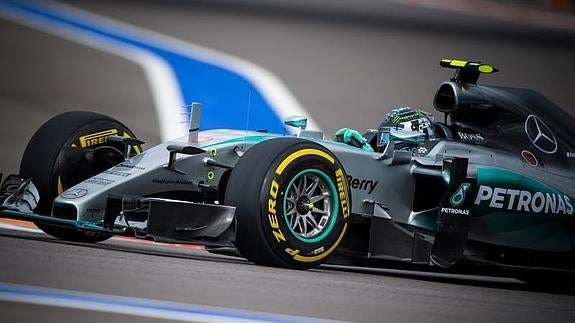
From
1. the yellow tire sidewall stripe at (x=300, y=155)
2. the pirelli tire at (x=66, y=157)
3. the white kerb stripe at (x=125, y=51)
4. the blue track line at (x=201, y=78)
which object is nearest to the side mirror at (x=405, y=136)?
the yellow tire sidewall stripe at (x=300, y=155)

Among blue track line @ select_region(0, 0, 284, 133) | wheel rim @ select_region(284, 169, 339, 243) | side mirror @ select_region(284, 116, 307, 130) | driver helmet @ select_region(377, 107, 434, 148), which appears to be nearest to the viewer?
wheel rim @ select_region(284, 169, 339, 243)

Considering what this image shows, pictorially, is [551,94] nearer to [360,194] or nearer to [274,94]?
[274,94]

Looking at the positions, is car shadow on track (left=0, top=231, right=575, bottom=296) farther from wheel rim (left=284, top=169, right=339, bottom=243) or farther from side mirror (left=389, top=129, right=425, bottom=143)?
side mirror (left=389, top=129, right=425, bottom=143)

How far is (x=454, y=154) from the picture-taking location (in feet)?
26.2

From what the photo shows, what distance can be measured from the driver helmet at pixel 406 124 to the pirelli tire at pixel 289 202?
122 centimetres

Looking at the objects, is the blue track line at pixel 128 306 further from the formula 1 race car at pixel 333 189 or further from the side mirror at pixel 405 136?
the side mirror at pixel 405 136

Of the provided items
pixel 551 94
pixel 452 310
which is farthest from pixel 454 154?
pixel 551 94

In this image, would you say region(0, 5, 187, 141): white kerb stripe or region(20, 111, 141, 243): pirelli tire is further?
region(0, 5, 187, 141): white kerb stripe

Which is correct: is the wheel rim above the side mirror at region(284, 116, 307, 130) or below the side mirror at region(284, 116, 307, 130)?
below

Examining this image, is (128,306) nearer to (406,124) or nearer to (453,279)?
(406,124)

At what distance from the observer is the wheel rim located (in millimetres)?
7031

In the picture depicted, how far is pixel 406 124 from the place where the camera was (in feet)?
27.4

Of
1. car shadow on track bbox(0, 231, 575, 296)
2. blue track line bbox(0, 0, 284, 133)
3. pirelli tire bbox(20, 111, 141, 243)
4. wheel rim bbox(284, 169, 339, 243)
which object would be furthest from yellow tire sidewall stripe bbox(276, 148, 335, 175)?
blue track line bbox(0, 0, 284, 133)

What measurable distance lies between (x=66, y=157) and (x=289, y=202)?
1.63 metres
